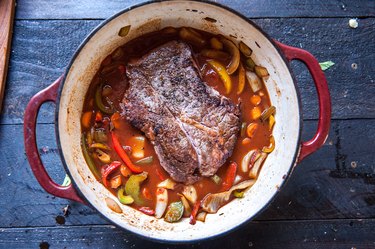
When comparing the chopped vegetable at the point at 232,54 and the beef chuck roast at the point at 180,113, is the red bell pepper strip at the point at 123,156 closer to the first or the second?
the beef chuck roast at the point at 180,113

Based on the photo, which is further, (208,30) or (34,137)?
(208,30)

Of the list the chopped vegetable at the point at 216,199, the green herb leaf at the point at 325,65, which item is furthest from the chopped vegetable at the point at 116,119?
the green herb leaf at the point at 325,65

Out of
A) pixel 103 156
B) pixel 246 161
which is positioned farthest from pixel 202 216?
pixel 103 156

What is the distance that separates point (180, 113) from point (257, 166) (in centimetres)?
46

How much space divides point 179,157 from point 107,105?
0.44 meters

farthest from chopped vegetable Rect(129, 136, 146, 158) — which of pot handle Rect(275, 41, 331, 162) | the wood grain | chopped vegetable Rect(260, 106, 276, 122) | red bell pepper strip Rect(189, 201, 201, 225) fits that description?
pot handle Rect(275, 41, 331, 162)

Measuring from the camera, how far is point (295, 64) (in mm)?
2809

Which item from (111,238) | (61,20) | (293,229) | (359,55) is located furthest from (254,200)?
(61,20)

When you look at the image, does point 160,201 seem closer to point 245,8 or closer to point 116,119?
point 116,119

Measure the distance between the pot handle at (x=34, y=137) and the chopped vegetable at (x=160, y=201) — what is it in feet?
1.44

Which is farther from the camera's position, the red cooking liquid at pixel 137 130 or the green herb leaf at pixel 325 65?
→ the green herb leaf at pixel 325 65

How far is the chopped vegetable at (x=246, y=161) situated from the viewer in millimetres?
2695

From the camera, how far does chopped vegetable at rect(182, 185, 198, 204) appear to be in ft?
8.76

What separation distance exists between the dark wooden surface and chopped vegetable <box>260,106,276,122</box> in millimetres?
222
